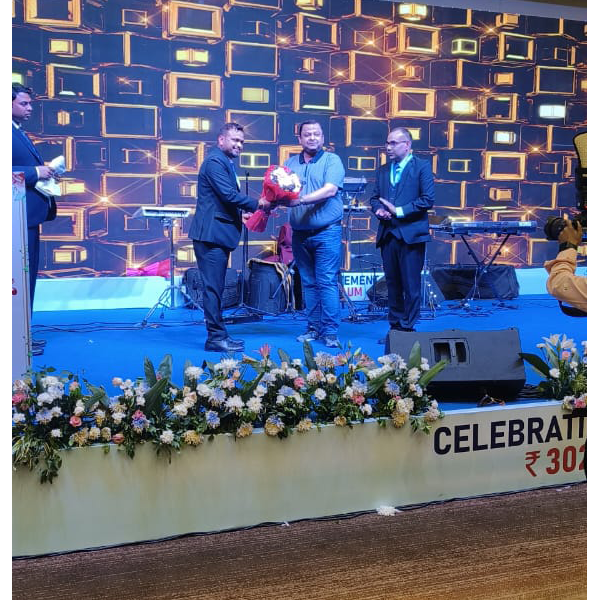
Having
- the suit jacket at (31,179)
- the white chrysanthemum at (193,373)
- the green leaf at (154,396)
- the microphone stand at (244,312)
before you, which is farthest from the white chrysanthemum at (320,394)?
the microphone stand at (244,312)

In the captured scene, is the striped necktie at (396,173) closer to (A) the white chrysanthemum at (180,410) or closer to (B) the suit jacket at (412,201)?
(B) the suit jacket at (412,201)

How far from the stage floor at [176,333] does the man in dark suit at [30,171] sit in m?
0.45

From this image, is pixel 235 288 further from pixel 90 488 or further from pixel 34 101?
pixel 90 488

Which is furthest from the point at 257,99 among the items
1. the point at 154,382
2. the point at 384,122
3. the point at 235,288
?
the point at 154,382

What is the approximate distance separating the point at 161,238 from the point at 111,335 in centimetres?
126

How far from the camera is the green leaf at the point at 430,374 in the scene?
10.8 ft

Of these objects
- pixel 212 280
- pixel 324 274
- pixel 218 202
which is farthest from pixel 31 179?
pixel 324 274

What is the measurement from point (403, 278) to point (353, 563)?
117 inches

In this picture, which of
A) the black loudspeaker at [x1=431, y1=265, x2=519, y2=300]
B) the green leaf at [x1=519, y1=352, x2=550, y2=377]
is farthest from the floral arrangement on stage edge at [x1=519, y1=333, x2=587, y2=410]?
the black loudspeaker at [x1=431, y1=265, x2=519, y2=300]

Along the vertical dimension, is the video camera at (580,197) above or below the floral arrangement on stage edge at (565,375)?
above

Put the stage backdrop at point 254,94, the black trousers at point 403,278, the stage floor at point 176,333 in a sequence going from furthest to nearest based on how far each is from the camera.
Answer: the stage backdrop at point 254,94
the black trousers at point 403,278
the stage floor at point 176,333

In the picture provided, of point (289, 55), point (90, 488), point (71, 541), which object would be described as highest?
point (289, 55)

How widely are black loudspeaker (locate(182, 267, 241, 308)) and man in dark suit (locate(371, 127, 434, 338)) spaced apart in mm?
1488

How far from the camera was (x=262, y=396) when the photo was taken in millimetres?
3037
